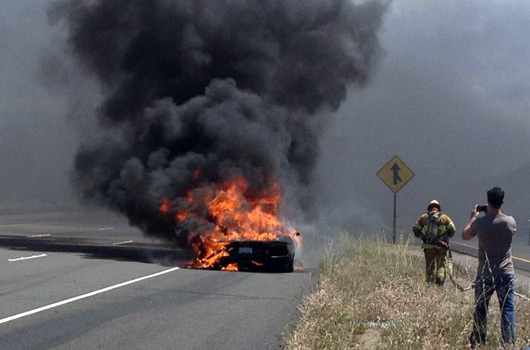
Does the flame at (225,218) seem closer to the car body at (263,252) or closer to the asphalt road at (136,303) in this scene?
the car body at (263,252)

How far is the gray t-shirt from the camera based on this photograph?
29.8 feet

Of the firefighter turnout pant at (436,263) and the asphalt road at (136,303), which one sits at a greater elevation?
the firefighter turnout pant at (436,263)

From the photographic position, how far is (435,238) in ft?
49.4

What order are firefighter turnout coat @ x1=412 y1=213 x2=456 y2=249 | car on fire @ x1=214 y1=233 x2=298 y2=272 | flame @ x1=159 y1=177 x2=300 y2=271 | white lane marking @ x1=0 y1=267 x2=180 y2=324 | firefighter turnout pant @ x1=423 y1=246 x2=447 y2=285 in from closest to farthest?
1. white lane marking @ x1=0 y1=267 x2=180 y2=324
2. firefighter turnout pant @ x1=423 y1=246 x2=447 y2=285
3. firefighter turnout coat @ x1=412 y1=213 x2=456 y2=249
4. car on fire @ x1=214 y1=233 x2=298 y2=272
5. flame @ x1=159 y1=177 x2=300 y2=271

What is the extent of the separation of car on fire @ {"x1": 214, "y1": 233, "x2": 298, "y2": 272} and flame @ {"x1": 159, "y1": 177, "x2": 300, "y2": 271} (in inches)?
7.3

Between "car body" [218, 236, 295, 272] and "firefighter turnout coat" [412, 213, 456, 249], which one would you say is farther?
"car body" [218, 236, 295, 272]

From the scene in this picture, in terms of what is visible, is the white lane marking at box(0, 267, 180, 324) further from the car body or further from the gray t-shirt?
the gray t-shirt

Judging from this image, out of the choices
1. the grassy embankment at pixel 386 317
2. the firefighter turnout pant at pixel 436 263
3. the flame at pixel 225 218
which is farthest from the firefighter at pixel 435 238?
the flame at pixel 225 218

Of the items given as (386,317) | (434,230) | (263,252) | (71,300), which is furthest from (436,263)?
(71,300)

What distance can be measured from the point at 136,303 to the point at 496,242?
5.89 m

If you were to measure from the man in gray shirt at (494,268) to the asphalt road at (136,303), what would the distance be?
7.39 feet

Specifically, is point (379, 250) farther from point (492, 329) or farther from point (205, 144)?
point (492, 329)

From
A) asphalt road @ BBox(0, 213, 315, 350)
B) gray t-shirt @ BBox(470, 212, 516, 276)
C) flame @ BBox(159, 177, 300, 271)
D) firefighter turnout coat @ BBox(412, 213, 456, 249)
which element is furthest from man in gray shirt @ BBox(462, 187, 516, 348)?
flame @ BBox(159, 177, 300, 271)

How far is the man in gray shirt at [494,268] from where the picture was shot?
29.5 feet
